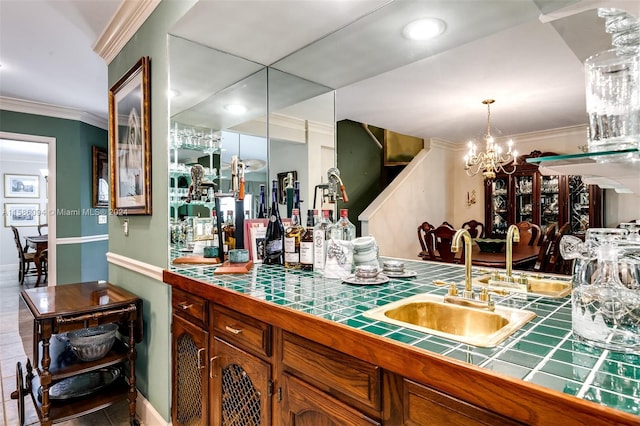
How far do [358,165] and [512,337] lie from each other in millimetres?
1405

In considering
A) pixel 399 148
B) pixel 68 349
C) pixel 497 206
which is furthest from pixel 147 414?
pixel 497 206

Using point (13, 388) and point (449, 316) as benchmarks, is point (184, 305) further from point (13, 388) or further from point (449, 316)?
point (13, 388)

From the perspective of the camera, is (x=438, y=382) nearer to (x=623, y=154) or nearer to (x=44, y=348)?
(x=623, y=154)

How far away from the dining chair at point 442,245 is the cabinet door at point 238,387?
0.91 metres

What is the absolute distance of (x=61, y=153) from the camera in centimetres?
442

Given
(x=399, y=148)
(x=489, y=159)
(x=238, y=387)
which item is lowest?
(x=238, y=387)

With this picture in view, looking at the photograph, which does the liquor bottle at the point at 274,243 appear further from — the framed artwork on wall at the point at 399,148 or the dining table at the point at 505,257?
the dining table at the point at 505,257

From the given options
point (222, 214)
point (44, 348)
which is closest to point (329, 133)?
point (222, 214)

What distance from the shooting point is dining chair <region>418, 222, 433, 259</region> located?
5.26 ft

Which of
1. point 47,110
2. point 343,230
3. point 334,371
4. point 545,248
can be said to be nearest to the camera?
point 334,371

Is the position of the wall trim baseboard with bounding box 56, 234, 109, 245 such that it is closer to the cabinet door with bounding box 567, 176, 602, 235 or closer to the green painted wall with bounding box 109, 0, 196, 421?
the green painted wall with bounding box 109, 0, 196, 421

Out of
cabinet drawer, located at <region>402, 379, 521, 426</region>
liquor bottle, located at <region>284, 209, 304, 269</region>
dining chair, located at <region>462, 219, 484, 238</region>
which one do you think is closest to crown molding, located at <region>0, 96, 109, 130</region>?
liquor bottle, located at <region>284, 209, 304, 269</region>

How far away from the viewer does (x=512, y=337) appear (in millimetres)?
794

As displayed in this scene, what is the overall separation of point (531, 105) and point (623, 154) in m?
0.50
